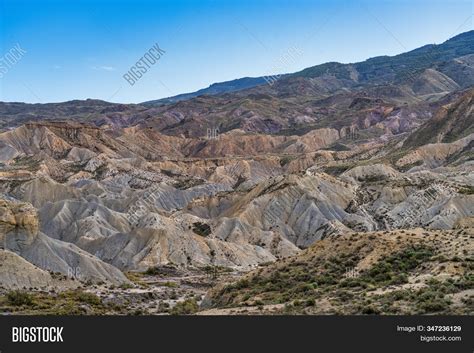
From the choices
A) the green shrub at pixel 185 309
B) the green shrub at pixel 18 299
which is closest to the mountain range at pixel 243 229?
the green shrub at pixel 185 309

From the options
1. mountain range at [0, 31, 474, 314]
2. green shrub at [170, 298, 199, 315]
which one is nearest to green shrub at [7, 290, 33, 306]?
mountain range at [0, 31, 474, 314]

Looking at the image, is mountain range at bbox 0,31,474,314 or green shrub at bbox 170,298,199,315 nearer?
mountain range at bbox 0,31,474,314

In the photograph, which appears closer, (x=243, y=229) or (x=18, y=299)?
(x=18, y=299)

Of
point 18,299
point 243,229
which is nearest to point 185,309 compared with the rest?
point 18,299

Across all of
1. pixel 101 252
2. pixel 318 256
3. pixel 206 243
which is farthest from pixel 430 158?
pixel 318 256

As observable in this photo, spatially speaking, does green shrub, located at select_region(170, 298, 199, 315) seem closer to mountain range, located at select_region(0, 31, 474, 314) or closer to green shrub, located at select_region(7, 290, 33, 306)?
mountain range, located at select_region(0, 31, 474, 314)

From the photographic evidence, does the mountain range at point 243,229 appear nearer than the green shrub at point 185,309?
Yes

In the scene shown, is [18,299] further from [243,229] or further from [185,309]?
[243,229]

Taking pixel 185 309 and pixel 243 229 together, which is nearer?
pixel 185 309

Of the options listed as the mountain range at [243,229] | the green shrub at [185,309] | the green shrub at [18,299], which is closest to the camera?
the mountain range at [243,229]

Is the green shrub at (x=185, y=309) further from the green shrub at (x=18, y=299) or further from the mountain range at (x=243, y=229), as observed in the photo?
the green shrub at (x=18, y=299)

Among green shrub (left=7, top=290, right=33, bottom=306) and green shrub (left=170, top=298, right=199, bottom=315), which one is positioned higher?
green shrub (left=7, top=290, right=33, bottom=306)

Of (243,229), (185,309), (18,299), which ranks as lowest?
(185,309)

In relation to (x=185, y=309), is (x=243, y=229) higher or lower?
higher
